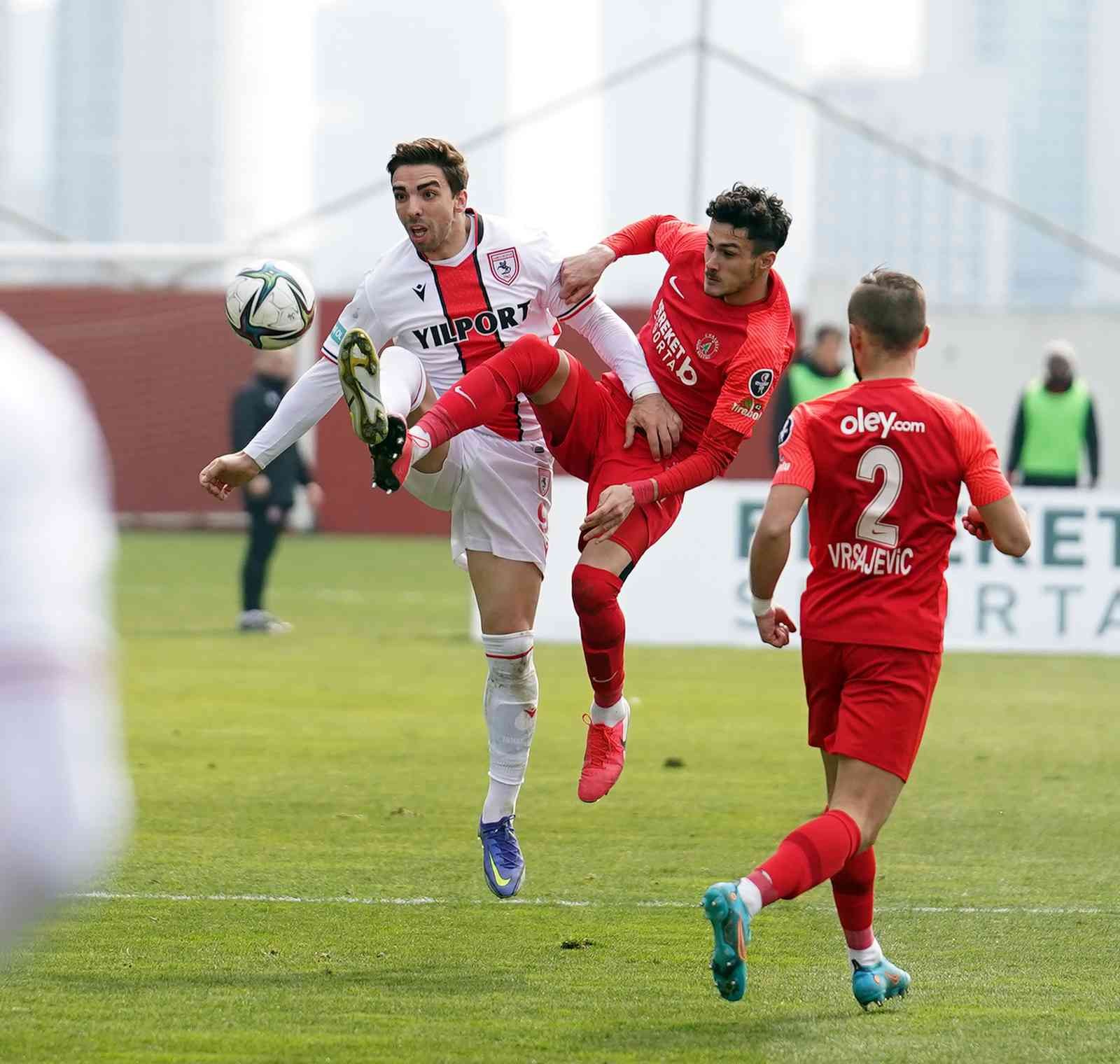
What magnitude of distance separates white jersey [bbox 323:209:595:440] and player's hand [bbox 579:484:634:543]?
2.16 feet

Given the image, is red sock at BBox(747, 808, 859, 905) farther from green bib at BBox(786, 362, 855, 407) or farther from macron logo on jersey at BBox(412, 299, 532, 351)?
green bib at BBox(786, 362, 855, 407)

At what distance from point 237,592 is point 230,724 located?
8623 mm

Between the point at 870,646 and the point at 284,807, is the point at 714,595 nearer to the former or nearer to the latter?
the point at 284,807

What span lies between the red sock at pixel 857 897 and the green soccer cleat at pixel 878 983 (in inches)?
2.5

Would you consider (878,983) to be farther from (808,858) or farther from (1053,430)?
(1053,430)

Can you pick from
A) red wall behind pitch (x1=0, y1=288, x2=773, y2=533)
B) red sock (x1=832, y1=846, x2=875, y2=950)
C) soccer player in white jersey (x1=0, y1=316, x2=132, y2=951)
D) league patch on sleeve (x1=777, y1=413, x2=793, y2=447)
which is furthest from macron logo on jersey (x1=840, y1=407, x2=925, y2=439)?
red wall behind pitch (x1=0, y1=288, x2=773, y2=533)

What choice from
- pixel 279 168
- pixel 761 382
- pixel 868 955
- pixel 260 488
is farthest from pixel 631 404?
pixel 279 168

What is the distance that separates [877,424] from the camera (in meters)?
4.70

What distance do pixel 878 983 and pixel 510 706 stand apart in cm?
206

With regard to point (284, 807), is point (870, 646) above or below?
above

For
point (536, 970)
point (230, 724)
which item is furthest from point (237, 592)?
point (536, 970)

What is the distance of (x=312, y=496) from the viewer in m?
14.8

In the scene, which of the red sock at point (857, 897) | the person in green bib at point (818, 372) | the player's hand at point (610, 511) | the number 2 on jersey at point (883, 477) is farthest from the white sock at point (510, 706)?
the person in green bib at point (818, 372)

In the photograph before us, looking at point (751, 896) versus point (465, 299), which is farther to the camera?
point (465, 299)
